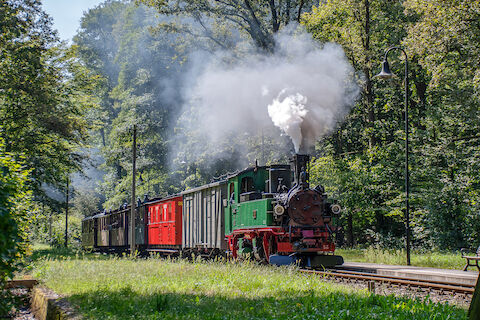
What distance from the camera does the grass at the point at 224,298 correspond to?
25.3 feet

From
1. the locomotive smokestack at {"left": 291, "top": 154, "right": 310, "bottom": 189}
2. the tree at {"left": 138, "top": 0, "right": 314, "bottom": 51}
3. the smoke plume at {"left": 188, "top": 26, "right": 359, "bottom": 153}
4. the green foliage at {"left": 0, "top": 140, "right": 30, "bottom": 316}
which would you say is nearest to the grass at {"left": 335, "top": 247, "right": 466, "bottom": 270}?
the smoke plume at {"left": 188, "top": 26, "right": 359, "bottom": 153}

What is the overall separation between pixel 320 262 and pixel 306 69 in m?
11.4

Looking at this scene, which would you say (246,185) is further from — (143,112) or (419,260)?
(143,112)

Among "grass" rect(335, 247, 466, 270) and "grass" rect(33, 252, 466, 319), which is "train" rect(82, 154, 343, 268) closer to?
"grass" rect(33, 252, 466, 319)

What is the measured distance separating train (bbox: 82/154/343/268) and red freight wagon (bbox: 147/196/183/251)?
657 millimetres

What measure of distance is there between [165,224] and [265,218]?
34.7ft

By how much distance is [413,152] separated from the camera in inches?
1065

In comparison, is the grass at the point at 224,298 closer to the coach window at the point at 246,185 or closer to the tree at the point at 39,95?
the coach window at the point at 246,185

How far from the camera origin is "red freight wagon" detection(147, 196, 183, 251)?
22703 mm

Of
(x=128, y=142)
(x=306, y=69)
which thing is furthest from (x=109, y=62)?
(x=306, y=69)

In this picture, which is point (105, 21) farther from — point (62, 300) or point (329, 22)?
point (62, 300)

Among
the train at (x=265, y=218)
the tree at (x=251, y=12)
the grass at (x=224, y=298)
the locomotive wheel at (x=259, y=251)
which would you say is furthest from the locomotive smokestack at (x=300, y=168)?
the tree at (x=251, y=12)

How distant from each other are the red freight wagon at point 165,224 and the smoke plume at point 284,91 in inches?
233

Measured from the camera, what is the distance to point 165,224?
957 inches
